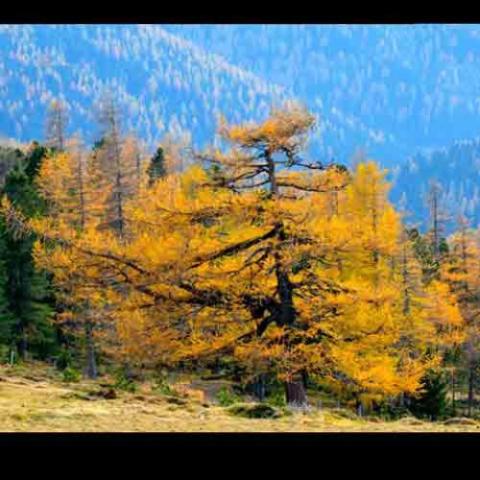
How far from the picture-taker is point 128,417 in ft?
42.7

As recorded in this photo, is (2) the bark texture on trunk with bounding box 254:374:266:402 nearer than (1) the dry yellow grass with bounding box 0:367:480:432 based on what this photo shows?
No

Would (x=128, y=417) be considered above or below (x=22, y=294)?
below

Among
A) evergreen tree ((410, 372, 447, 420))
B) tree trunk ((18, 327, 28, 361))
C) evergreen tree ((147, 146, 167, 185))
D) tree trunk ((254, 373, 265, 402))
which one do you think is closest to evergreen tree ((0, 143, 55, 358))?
tree trunk ((18, 327, 28, 361))

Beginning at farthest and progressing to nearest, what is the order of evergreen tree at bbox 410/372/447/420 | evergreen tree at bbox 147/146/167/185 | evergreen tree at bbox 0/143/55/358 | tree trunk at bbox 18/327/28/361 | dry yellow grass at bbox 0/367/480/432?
evergreen tree at bbox 147/146/167/185 → tree trunk at bbox 18/327/28/361 → evergreen tree at bbox 0/143/55/358 → evergreen tree at bbox 410/372/447/420 → dry yellow grass at bbox 0/367/480/432

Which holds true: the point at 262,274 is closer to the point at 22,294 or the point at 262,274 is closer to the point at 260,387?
the point at 260,387

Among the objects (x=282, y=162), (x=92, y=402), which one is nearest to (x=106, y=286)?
(x=282, y=162)

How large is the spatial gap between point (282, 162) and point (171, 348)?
5.58 m

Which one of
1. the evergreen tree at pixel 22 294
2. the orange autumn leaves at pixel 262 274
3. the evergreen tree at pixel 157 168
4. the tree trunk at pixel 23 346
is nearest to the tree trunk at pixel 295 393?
the orange autumn leaves at pixel 262 274

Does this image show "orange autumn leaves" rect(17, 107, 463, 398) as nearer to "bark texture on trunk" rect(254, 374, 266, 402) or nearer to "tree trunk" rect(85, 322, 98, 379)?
"tree trunk" rect(85, 322, 98, 379)

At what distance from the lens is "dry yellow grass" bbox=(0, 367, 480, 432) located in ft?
38.1

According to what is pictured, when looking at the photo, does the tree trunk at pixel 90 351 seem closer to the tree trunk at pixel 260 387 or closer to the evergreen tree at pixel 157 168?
the tree trunk at pixel 260 387

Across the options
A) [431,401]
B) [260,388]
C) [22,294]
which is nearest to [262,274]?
[260,388]
